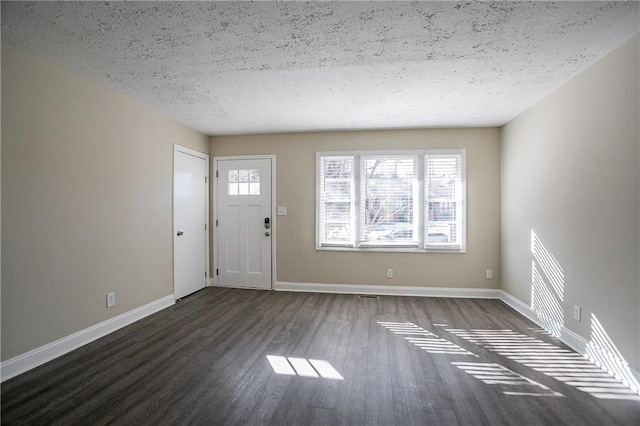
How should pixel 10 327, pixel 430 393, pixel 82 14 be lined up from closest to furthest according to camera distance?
pixel 82 14 → pixel 430 393 → pixel 10 327

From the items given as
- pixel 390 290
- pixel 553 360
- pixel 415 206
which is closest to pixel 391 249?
pixel 390 290

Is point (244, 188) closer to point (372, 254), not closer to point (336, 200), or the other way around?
point (336, 200)

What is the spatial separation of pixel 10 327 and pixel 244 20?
9.15 ft

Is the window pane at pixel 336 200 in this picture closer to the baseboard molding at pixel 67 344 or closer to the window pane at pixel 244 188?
the window pane at pixel 244 188

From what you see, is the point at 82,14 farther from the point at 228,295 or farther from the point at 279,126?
the point at 228,295

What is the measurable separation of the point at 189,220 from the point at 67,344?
2117mm

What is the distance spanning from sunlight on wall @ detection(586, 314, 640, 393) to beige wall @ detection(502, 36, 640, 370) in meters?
0.06

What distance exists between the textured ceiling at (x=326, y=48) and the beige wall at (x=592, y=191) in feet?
0.81

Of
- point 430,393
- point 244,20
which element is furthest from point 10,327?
point 430,393

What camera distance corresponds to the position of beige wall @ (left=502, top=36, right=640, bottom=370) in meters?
2.21

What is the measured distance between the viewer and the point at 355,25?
207 cm

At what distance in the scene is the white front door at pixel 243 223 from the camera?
488 cm

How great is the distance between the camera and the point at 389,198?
4590mm

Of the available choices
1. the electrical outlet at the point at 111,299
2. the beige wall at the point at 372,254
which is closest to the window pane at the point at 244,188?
the beige wall at the point at 372,254
